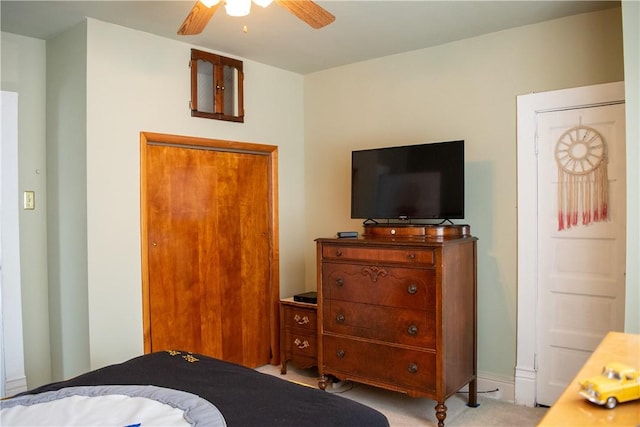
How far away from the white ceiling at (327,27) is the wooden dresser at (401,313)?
4.51ft

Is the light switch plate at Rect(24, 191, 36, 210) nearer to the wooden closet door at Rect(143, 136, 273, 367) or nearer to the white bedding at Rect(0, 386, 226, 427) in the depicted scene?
the wooden closet door at Rect(143, 136, 273, 367)

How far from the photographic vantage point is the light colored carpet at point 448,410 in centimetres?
298

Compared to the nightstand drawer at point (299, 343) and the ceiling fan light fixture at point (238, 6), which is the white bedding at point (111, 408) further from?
the nightstand drawer at point (299, 343)

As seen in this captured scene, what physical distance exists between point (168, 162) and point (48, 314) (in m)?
1.34

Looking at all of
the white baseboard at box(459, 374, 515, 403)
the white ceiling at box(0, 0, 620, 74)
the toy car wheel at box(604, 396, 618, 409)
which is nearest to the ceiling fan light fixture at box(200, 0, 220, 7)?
the white ceiling at box(0, 0, 620, 74)

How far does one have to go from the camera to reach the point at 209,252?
145 inches

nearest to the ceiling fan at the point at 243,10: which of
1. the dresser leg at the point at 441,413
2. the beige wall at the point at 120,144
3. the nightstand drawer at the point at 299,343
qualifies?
the beige wall at the point at 120,144

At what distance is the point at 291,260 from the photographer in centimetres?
428

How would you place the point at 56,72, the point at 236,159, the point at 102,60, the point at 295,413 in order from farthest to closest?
the point at 236,159, the point at 56,72, the point at 102,60, the point at 295,413

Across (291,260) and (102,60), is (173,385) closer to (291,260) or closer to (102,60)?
(102,60)

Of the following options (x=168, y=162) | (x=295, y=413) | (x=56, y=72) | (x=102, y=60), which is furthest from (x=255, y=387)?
(x=56, y=72)

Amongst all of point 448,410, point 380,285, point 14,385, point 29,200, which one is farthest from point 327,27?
point 14,385

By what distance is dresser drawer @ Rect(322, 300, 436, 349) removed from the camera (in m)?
2.90

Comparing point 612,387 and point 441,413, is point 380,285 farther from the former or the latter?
point 612,387
